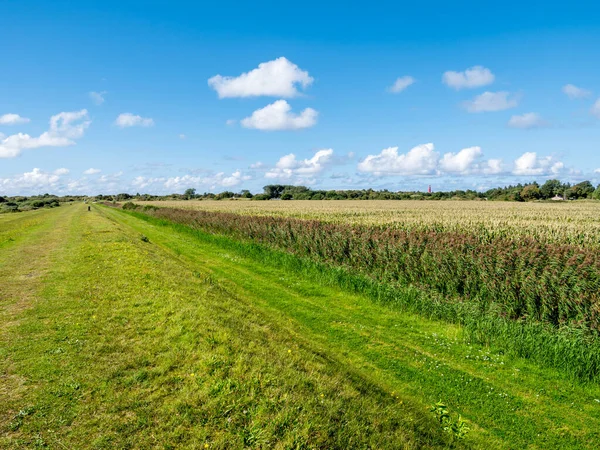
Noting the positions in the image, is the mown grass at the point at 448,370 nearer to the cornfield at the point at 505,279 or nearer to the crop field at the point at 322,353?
the crop field at the point at 322,353

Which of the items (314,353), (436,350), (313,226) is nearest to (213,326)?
(314,353)

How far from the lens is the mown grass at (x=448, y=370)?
16.9 feet

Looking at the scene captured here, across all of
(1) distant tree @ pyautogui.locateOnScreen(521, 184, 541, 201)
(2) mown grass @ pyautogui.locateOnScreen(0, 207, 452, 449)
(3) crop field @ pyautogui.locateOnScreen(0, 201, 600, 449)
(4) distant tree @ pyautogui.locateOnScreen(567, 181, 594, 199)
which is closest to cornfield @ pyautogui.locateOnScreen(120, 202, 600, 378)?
(3) crop field @ pyautogui.locateOnScreen(0, 201, 600, 449)

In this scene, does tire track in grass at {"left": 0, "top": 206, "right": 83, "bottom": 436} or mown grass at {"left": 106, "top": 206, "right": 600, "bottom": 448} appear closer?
tire track in grass at {"left": 0, "top": 206, "right": 83, "bottom": 436}

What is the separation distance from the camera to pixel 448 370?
264 inches

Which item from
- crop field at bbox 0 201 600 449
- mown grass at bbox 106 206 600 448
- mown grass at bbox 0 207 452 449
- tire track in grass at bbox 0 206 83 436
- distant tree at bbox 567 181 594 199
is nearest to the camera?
mown grass at bbox 0 207 452 449

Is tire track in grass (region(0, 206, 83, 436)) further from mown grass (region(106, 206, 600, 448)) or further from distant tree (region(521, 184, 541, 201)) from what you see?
distant tree (region(521, 184, 541, 201))

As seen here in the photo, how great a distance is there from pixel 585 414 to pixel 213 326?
6.70 metres

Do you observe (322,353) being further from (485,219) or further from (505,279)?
(485,219)

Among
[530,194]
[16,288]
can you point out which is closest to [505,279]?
[16,288]

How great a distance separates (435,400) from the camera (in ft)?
18.9

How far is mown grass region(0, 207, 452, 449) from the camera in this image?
Answer: 158 inches

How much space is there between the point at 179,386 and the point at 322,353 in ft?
10.1

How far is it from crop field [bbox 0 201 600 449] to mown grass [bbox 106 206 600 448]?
0.03 m
